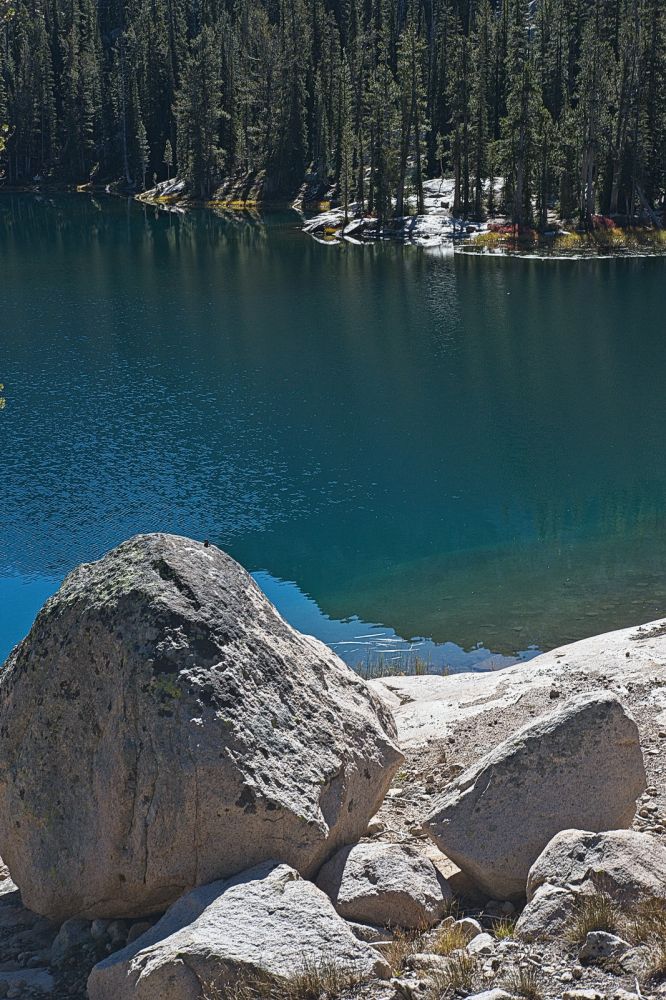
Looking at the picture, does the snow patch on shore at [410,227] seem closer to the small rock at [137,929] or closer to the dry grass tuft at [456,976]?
the small rock at [137,929]

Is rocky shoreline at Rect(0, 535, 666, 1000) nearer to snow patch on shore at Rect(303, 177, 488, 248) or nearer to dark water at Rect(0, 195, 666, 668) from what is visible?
dark water at Rect(0, 195, 666, 668)

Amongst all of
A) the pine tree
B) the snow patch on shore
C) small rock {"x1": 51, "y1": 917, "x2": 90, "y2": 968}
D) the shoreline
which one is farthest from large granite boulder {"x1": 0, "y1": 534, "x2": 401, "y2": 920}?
the pine tree

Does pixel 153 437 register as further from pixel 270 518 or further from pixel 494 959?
pixel 494 959

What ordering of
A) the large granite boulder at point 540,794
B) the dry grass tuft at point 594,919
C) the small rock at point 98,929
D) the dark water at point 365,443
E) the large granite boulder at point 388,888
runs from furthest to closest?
1. the dark water at point 365,443
2. the small rock at point 98,929
3. the large granite boulder at point 540,794
4. the large granite boulder at point 388,888
5. the dry grass tuft at point 594,919

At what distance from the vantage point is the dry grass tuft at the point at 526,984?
6.17 meters

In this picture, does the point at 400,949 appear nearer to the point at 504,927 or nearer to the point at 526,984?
the point at 504,927

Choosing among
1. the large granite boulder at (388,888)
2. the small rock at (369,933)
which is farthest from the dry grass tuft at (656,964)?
the small rock at (369,933)

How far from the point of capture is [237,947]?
276 inches

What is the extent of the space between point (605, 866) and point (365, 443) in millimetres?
27983

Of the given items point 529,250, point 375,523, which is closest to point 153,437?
point 375,523

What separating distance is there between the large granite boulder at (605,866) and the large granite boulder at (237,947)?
147 cm

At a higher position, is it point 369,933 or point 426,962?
point 426,962

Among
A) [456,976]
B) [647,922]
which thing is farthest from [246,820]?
[647,922]

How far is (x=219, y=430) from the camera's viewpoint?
1454 inches
